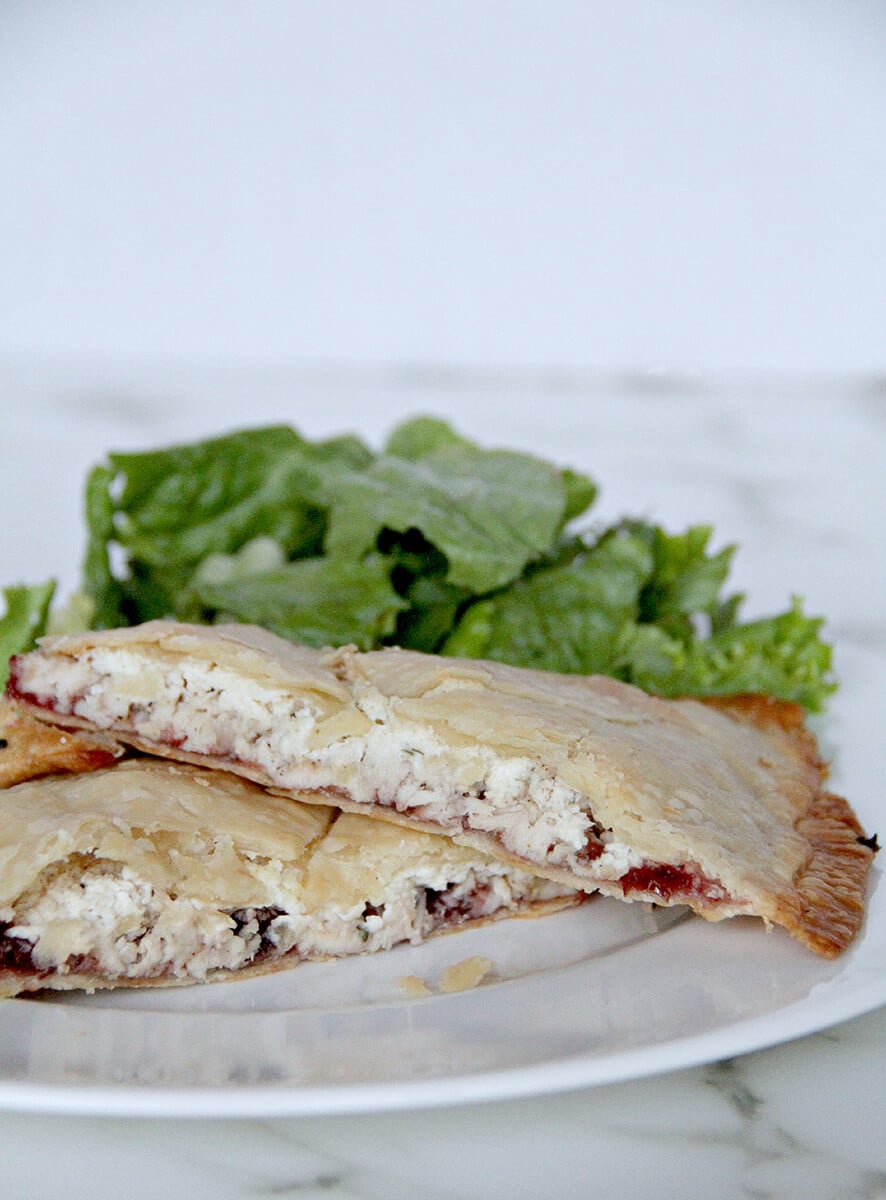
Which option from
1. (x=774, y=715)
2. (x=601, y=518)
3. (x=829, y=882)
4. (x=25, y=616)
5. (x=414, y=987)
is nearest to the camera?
(x=414, y=987)

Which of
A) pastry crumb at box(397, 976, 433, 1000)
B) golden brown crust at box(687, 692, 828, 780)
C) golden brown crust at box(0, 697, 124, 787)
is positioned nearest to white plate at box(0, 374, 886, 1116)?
pastry crumb at box(397, 976, 433, 1000)

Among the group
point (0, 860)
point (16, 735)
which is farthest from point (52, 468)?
point (0, 860)

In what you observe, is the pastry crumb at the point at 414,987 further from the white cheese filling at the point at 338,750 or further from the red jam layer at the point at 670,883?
the red jam layer at the point at 670,883

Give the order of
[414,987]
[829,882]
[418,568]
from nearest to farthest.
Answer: [414,987]
[829,882]
[418,568]

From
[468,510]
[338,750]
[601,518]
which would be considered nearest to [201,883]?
[338,750]

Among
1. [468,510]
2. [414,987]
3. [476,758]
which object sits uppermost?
[468,510]

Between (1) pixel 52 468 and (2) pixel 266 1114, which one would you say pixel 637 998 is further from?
(1) pixel 52 468

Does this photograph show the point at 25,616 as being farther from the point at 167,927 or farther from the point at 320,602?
the point at 167,927
